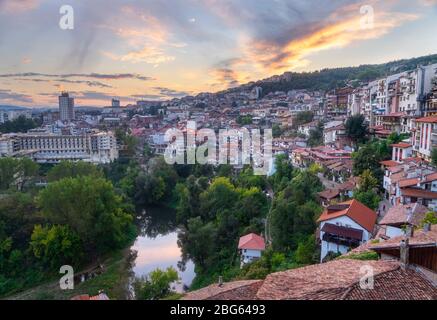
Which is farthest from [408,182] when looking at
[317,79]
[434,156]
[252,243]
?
[317,79]

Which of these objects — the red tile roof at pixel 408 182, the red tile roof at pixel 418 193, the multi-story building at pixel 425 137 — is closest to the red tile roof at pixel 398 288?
the red tile roof at pixel 418 193

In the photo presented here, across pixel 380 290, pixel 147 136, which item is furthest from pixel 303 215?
pixel 147 136

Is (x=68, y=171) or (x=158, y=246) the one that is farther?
(x=68, y=171)

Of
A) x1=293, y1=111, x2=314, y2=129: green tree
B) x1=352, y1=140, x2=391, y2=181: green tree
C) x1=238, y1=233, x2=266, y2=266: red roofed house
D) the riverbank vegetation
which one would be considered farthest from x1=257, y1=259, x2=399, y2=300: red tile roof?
x1=293, y1=111, x2=314, y2=129: green tree

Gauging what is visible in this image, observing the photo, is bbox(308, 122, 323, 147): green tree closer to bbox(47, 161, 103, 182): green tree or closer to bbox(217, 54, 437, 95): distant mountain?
bbox(47, 161, 103, 182): green tree

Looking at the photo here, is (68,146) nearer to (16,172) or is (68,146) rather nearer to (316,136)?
(16,172)
